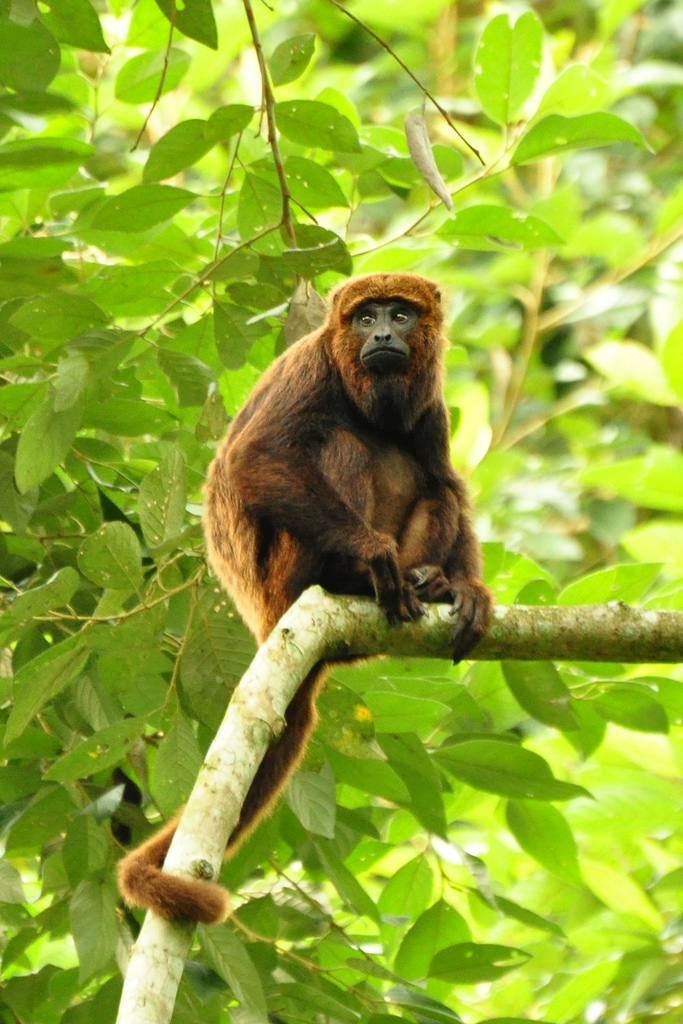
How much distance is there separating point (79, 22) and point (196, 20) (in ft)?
1.00

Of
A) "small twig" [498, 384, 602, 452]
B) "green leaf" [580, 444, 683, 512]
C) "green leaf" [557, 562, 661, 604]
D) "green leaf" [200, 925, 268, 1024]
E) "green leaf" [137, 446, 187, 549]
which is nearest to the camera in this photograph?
"green leaf" [200, 925, 268, 1024]

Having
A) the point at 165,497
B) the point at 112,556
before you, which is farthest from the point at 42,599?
the point at 165,497

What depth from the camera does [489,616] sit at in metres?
2.94

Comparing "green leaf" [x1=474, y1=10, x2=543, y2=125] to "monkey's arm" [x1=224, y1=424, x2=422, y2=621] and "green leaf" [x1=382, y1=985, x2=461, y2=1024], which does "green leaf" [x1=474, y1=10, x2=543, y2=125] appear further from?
"green leaf" [x1=382, y1=985, x2=461, y2=1024]

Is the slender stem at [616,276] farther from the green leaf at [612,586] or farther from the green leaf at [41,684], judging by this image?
the green leaf at [41,684]

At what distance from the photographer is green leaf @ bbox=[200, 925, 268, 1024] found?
7.80 feet

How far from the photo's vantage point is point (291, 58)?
3225 mm

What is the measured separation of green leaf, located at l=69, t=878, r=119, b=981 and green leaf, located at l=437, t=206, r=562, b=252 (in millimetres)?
2040

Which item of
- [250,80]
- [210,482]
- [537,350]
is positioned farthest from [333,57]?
[210,482]

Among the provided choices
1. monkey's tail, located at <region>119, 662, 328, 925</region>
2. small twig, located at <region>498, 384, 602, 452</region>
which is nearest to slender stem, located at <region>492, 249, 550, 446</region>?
small twig, located at <region>498, 384, 602, 452</region>

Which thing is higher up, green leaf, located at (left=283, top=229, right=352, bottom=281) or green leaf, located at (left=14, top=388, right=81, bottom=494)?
green leaf, located at (left=283, top=229, right=352, bottom=281)

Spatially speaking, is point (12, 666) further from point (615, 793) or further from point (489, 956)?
point (615, 793)

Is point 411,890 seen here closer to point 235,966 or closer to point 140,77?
point 235,966

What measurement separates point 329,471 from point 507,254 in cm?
445
